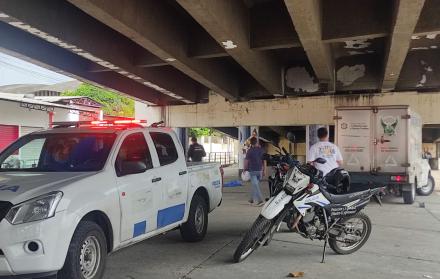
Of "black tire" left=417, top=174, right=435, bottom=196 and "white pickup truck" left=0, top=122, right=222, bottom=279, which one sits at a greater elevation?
"white pickup truck" left=0, top=122, right=222, bottom=279

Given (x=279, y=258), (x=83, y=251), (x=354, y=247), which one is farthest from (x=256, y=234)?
(x=83, y=251)

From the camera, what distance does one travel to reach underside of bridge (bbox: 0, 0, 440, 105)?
9836mm

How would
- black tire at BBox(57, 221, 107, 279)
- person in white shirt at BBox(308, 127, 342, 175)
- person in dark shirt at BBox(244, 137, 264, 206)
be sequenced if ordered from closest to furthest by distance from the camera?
black tire at BBox(57, 221, 107, 279) → person in white shirt at BBox(308, 127, 342, 175) → person in dark shirt at BBox(244, 137, 264, 206)

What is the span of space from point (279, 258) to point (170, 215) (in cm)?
171

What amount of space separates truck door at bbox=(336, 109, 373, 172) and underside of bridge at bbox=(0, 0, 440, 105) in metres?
1.71

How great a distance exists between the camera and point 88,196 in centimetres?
496

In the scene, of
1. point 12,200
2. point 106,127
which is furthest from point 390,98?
point 12,200

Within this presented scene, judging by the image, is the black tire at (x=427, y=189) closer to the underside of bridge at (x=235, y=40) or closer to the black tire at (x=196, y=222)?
the underside of bridge at (x=235, y=40)

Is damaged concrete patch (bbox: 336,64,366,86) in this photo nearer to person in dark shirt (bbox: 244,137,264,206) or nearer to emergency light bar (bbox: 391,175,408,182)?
emergency light bar (bbox: 391,175,408,182)

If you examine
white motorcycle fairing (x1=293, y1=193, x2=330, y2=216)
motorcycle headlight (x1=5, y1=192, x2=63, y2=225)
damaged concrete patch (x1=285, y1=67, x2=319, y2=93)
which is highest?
damaged concrete patch (x1=285, y1=67, x2=319, y2=93)

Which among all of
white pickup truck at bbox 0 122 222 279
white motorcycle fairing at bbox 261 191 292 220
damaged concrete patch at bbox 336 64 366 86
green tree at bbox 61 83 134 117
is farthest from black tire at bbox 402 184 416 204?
green tree at bbox 61 83 134 117

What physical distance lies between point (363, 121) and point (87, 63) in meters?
9.24

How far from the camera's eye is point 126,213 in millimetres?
5570

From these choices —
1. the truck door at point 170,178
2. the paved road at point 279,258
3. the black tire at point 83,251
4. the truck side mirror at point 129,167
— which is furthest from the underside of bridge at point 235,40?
the black tire at point 83,251
